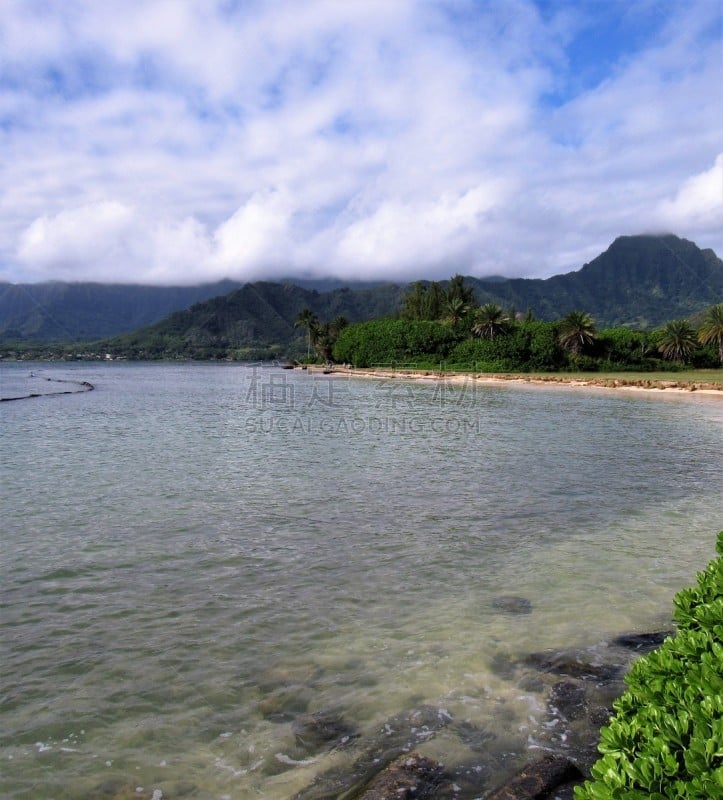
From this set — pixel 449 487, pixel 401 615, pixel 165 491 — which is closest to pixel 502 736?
pixel 401 615

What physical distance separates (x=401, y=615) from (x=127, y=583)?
14.5ft

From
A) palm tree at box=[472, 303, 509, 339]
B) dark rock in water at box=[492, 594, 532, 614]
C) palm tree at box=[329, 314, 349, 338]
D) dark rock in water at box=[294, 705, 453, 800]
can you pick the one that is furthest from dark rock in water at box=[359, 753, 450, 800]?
palm tree at box=[329, 314, 349, 338]

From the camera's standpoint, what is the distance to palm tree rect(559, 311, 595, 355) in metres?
97.1

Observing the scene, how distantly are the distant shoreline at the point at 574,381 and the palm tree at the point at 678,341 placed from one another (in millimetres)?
14406

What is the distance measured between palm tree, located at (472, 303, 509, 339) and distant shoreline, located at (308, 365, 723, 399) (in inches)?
473

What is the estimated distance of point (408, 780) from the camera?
4629mm

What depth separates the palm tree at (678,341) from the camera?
90.8 meters

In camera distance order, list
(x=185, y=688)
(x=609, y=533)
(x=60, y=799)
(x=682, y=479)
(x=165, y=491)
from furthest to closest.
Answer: (x=682, y=479) → (x=165, y=491) → (x=609, y=533) → (x=185, y=688) → (x=60, y=799)

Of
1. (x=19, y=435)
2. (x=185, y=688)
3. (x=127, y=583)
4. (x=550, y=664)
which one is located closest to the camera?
(x=185, y=688)

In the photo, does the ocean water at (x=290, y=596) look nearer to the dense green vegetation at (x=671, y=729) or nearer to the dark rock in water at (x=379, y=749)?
the dark rock in water at (x=379, y=749)

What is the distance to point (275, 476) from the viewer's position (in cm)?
1773

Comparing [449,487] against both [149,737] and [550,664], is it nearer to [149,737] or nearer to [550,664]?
[550,664]

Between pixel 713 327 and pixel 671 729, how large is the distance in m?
93.9

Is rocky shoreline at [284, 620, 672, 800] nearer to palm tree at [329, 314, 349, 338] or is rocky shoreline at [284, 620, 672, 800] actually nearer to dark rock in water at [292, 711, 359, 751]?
dark rock in water at [292, 711, 359, 751]
